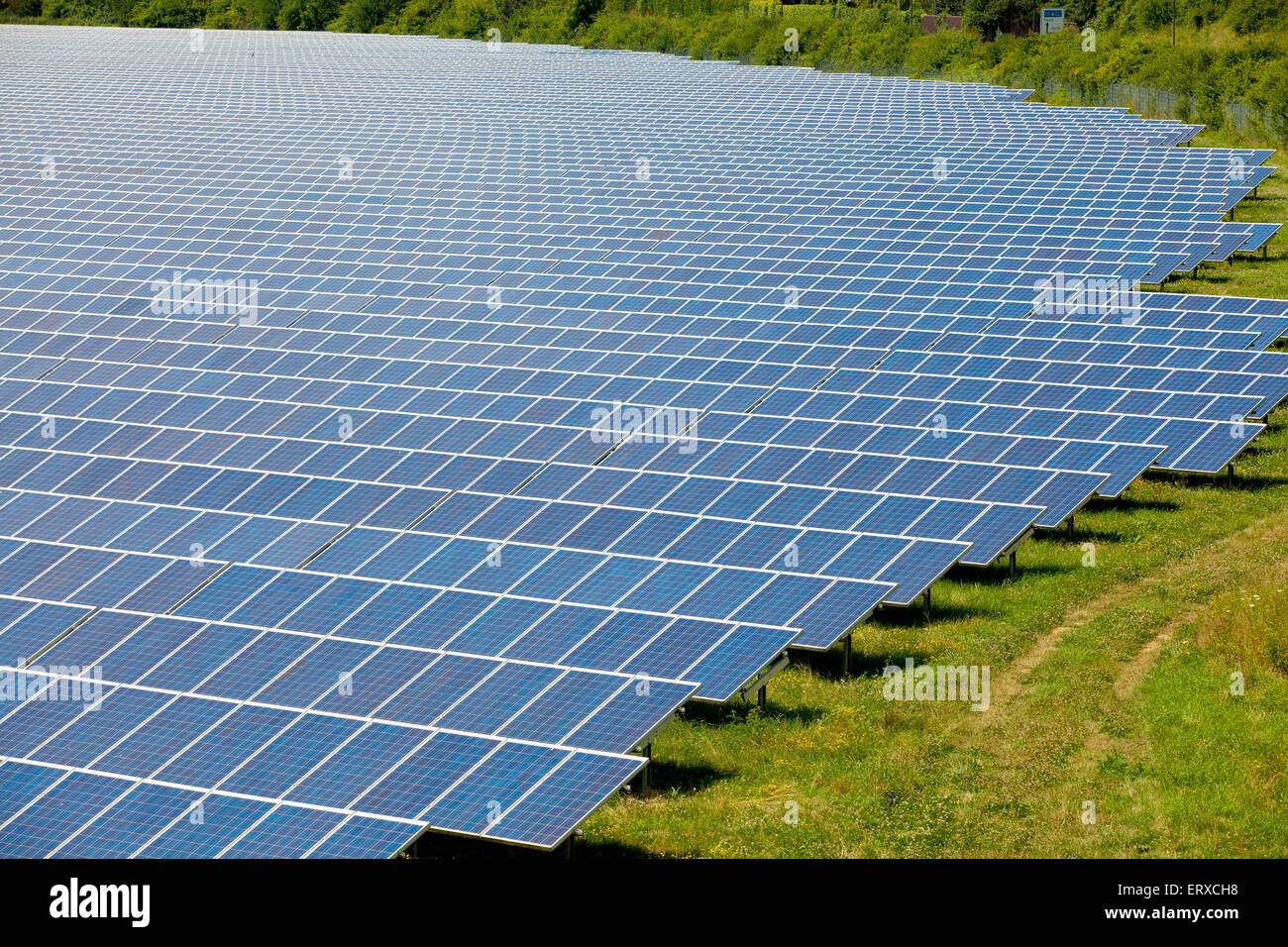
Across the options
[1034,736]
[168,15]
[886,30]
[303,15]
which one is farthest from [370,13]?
[1034,736]

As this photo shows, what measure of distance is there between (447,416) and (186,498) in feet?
19.3

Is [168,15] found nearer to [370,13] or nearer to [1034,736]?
[370,13]

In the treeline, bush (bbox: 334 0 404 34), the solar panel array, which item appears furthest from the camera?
bush (bbox: 334 0 404 34)

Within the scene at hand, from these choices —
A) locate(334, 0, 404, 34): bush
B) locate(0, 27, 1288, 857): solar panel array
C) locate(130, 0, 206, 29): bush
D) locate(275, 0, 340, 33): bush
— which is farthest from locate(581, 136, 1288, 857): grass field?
locate(130, 0, 206, 29): bush

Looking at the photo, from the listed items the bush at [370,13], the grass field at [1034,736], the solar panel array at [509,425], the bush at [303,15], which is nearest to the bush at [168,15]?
the bush at [303,15]

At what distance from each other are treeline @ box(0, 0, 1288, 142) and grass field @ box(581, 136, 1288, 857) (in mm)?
51408

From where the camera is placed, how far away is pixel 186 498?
28.8m

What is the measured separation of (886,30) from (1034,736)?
8349 centimetres

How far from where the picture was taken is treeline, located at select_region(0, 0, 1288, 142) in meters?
78.8

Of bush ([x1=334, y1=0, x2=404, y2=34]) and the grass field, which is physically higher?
bush ([x1=334, y1=0, x2=404, y2=34])

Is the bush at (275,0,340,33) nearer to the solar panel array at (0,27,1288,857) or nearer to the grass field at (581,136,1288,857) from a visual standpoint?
the solar panel array at (0,27,1288,857)

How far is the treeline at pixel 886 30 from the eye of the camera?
78.8 metres

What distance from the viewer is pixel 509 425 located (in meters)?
31.7

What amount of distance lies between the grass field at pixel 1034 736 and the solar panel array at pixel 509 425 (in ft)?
4.37
